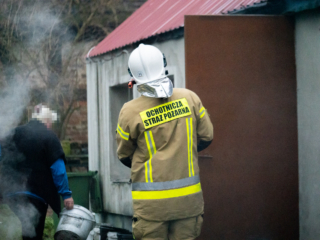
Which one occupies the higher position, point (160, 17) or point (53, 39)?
point (53, 39)

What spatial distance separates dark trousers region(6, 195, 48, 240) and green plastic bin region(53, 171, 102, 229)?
11.7ft

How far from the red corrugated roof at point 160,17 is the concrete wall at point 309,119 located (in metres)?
0.58

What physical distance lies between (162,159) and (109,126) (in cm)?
542

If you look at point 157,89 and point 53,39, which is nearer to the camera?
point 157,89

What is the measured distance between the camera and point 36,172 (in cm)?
534

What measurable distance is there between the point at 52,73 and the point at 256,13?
8140 millimetres

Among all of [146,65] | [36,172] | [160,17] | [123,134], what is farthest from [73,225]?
[160,17]

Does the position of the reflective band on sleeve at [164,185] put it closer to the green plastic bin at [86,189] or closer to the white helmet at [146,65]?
the white helmet at [146,65]

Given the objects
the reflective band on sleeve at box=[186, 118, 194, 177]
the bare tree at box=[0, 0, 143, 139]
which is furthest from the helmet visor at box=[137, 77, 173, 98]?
the bare tree at box=[0, 0, 143, 139]

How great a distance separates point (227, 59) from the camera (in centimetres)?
510

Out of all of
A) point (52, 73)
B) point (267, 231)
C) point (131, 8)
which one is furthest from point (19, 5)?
point (267, 231)

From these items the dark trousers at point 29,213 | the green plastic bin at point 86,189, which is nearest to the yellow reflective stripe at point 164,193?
the dark trousers at point 29,213

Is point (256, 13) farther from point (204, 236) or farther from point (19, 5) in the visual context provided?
point (19, 5)

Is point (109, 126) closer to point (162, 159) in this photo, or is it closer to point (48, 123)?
point (48, 123)
